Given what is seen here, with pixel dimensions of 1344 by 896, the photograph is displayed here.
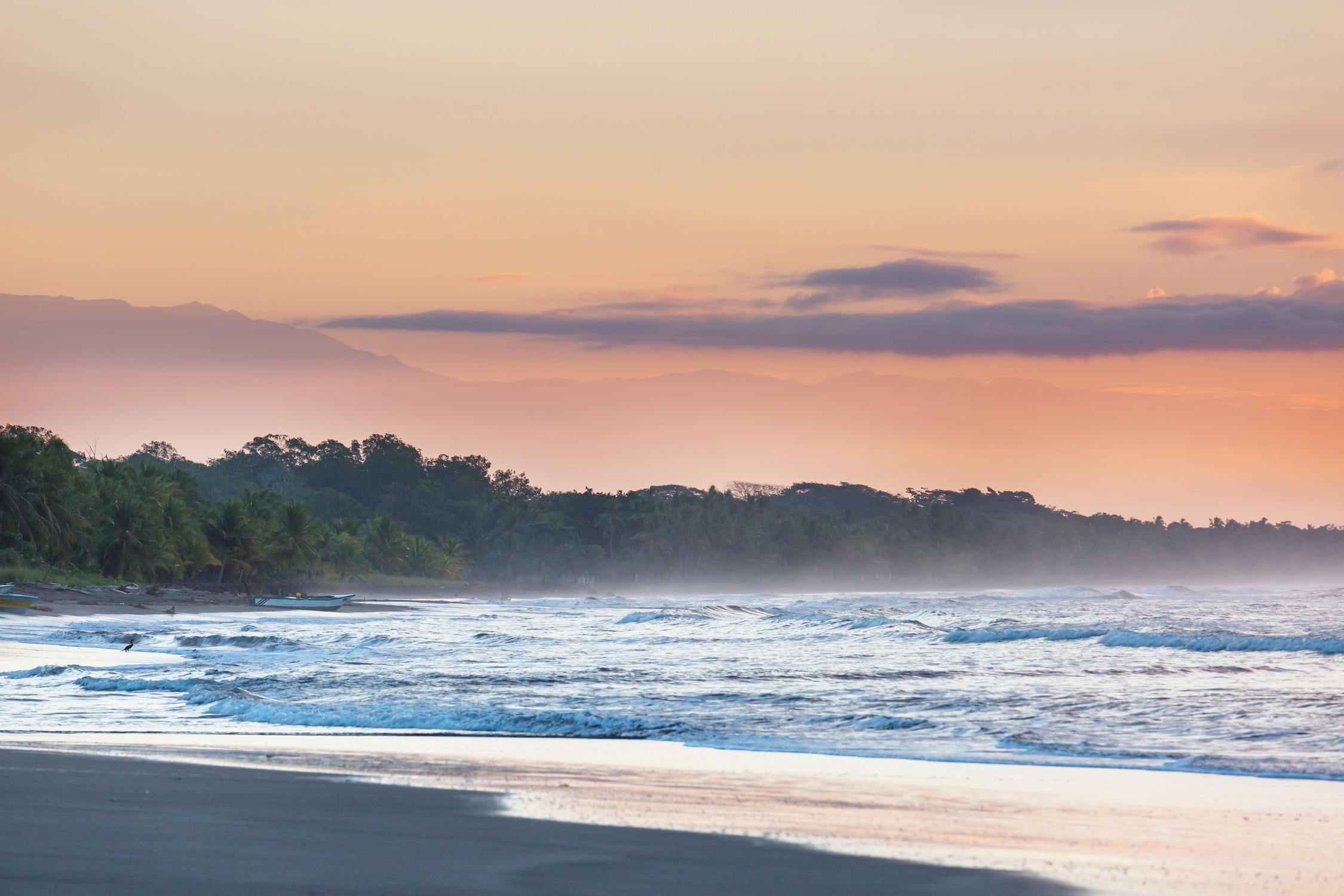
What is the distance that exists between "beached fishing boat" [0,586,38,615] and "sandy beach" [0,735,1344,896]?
31630mm

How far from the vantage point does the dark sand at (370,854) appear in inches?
202

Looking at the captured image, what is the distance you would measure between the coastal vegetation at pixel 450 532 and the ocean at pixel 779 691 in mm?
32208

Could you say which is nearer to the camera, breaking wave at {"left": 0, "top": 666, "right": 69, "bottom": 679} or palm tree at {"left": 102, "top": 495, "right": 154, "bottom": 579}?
breaking wave at {"left": 0, "top": 666, "right": 69, "bottom": 679}

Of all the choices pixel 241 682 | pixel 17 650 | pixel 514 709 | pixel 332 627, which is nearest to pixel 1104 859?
pixel 514 709

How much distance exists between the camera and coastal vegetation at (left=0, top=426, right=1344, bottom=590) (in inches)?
2355

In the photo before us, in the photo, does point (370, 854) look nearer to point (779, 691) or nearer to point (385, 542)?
point (779, 691)

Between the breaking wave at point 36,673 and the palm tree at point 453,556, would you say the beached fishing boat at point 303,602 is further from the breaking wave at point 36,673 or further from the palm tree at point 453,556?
the palm tree at point 453,556

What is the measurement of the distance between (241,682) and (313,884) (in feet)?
36.5

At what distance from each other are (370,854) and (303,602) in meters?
57.3

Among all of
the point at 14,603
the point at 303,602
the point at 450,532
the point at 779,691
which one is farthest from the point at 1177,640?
the point at 450,532

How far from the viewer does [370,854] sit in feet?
19.1

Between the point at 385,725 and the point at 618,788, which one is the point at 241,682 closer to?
the point at 385,725

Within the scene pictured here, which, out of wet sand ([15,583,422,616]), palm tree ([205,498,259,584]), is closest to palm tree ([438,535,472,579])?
palm tree ([205,498,259,584])

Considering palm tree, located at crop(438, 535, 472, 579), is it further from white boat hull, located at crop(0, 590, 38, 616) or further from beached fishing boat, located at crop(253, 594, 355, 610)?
white boat hull, located at crop(0, 590, 38, 616)
